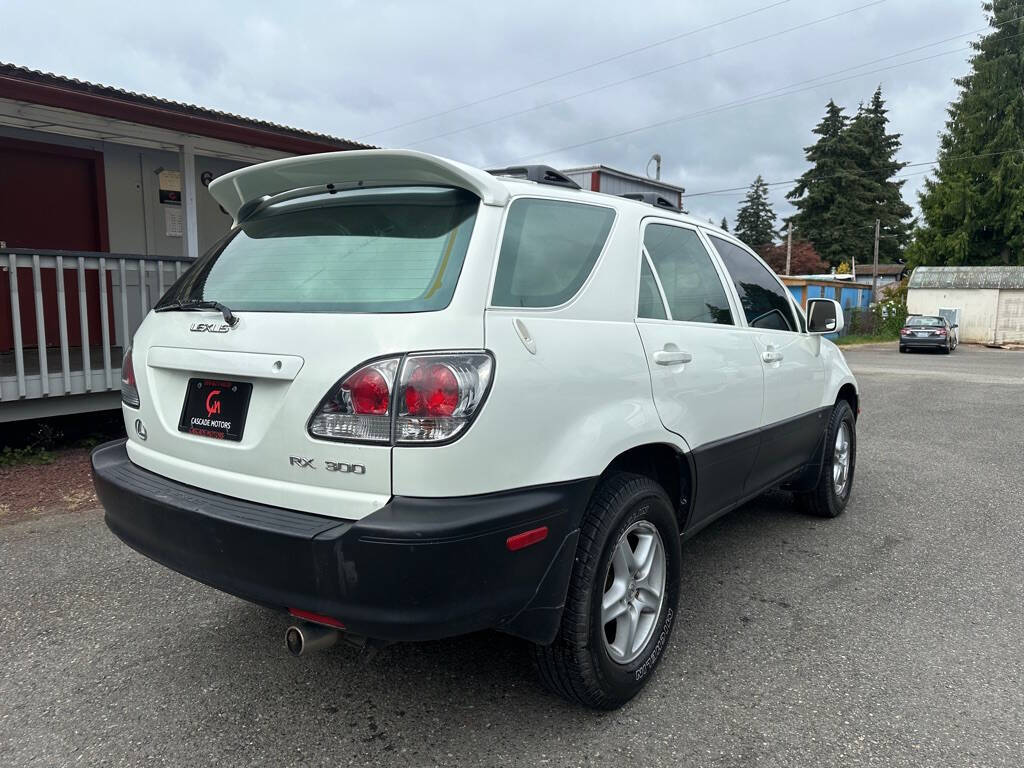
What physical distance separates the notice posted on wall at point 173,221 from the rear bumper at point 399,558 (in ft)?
26.4

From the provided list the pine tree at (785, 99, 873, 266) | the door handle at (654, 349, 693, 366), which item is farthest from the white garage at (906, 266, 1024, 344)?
the door handle at (654, 349, 693, 366)

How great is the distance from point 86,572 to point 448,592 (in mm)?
2753

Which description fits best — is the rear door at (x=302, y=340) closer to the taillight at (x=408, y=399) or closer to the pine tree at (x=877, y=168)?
the taillight at (x=408, y=399)

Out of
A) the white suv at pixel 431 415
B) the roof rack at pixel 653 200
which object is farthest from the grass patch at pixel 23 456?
the roof rack at pixel 653 200

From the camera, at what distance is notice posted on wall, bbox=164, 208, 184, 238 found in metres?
9.43

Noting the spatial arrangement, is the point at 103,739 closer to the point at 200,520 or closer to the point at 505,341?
the point at 200,520

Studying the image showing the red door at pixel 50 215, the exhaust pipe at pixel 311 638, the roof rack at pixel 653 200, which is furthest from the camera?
the red door at pixel 50 215

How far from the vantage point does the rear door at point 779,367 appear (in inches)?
147

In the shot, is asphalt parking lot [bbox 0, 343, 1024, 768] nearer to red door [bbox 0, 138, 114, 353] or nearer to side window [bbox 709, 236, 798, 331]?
side window [bbox 709, 236, 798, 331]

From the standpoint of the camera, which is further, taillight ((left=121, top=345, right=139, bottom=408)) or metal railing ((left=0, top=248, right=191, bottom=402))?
metal railing ((left=0, top=248, right=191, bottom=402))

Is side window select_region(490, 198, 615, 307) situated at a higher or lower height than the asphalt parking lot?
higher

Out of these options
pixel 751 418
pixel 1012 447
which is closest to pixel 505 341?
pixel 751 418

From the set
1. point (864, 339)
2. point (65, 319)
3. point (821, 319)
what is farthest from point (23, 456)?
point (864, 339)

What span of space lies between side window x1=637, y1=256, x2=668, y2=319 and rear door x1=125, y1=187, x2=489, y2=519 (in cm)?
83
